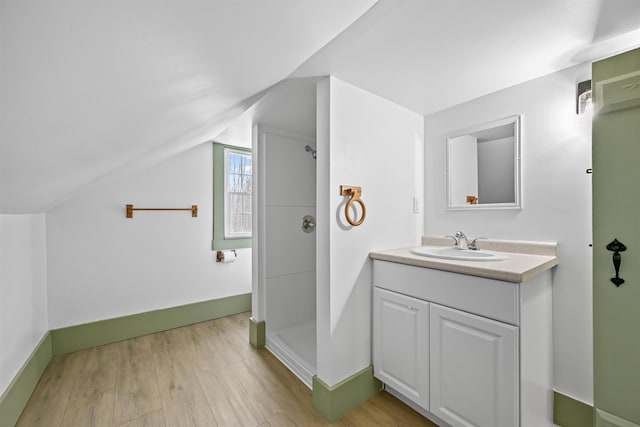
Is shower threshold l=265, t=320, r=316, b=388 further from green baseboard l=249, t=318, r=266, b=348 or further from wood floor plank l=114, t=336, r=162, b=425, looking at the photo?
wood floor plank l=114, t=336, r=162, b=425

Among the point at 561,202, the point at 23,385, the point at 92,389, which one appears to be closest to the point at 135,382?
the point at 92,389

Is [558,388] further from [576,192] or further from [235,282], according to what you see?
[235,282]

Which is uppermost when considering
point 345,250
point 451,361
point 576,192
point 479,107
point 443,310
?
point 479,107

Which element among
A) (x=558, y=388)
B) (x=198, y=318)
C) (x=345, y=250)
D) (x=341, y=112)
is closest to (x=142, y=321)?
(x=198, y=318)

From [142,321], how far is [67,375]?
65cm

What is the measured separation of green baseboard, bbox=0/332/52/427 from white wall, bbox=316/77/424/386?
1.63m

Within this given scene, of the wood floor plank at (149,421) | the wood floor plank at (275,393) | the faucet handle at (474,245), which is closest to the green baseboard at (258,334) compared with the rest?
the wood floor plank at (275,393)

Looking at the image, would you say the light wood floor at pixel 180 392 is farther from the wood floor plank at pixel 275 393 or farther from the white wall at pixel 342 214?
the white wall at pixel 342 214

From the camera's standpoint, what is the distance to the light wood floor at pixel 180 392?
1504 millimetres

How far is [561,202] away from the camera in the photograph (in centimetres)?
154

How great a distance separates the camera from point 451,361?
134 cm

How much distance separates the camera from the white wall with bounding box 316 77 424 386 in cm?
156

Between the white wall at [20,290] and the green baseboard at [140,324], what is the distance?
19cm

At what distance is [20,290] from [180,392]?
1.20 m
